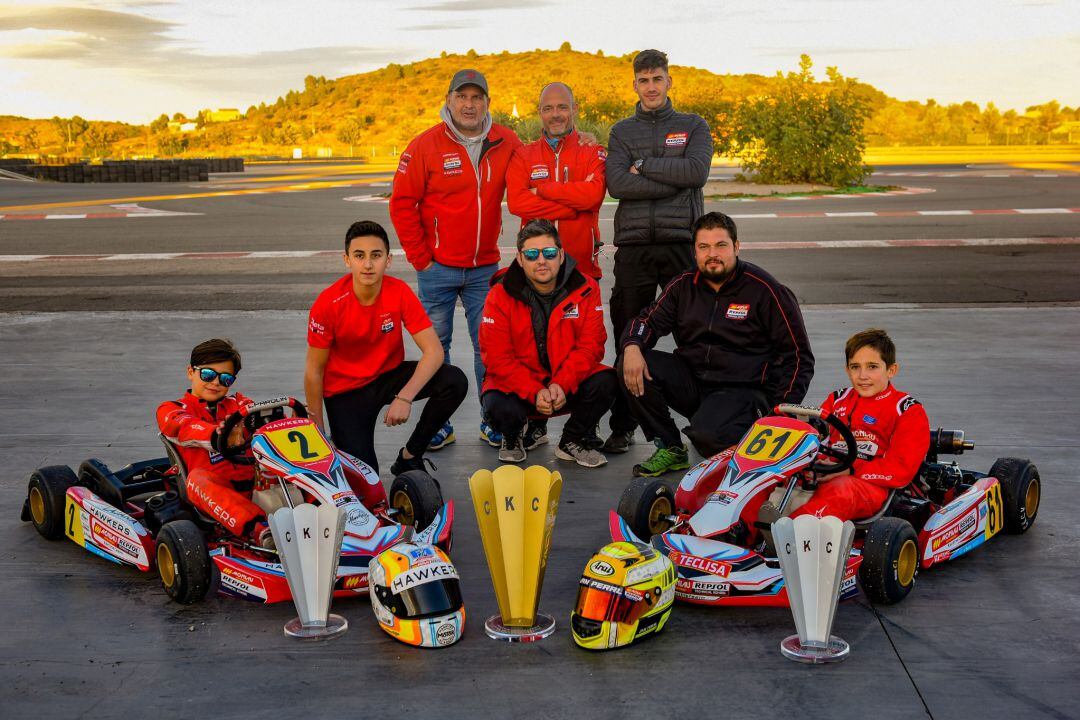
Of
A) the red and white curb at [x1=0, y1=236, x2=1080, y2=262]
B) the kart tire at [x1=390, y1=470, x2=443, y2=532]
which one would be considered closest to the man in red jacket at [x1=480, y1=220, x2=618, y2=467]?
the kart tire at [x1=390, y1=470, x2=443, y2=532]

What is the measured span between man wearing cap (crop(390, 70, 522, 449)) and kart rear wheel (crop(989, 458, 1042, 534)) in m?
3.06

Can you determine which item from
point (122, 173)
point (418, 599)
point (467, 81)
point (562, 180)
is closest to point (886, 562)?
point (418, 599)

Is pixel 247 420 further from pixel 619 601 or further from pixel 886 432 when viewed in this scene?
pixel 886 432

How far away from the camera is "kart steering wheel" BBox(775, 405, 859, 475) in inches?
172

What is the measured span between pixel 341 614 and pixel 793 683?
162 centimetres

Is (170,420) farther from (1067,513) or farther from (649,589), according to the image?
(1067,513)

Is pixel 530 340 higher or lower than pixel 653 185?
lower

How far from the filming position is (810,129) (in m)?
30.1

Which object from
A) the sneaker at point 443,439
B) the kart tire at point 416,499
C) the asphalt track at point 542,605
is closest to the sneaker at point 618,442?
the asphalt track at point 542,605

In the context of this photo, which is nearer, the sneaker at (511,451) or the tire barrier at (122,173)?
the sneaker at (511,451)

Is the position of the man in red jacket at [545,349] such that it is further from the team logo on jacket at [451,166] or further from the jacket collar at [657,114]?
the jacket collar at [657,114]

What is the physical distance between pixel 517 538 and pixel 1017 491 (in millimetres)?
2281

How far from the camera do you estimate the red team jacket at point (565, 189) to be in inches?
263

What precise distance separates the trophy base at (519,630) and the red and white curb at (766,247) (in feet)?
41.8
